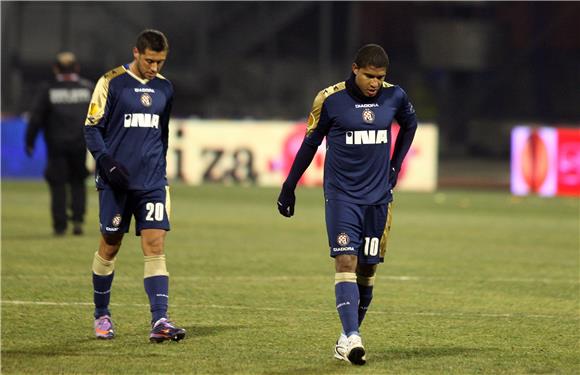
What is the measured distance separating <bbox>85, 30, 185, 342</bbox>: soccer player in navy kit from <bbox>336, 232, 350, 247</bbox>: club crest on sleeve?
1.34m

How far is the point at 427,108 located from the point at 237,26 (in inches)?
201

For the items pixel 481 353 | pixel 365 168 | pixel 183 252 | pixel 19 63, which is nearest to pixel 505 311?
pixel 481 353

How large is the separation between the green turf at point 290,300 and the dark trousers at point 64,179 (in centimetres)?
37

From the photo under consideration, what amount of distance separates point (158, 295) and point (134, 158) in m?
0.91

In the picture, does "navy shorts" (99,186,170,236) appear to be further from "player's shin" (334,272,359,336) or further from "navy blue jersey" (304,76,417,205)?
"player's shin" (334,272,359,336)

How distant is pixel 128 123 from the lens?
30.8ft

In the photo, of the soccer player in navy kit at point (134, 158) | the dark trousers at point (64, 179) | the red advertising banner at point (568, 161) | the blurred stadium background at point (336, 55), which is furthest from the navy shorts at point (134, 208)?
the blurred stadium background at point (336, 55)

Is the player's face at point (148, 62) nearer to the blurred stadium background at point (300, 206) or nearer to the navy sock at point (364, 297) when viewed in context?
the blurred stadium background at point (300, 206)

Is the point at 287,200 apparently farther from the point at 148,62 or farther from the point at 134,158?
the point at 148,62

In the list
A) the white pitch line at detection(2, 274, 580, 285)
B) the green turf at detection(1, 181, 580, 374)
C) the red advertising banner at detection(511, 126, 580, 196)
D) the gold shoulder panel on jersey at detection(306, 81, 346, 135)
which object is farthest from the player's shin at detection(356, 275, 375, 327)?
the red advertising banner at detection(511, 126, 580, 196)

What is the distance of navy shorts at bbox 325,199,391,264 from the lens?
341 inches

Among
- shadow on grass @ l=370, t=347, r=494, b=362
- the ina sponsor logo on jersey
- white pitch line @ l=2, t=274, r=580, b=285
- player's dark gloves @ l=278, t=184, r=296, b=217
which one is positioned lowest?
white pitch line @ l=2, t=274, r=580, b=285

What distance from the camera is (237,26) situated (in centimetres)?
3544

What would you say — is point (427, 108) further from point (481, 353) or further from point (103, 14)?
point (481, 353)
